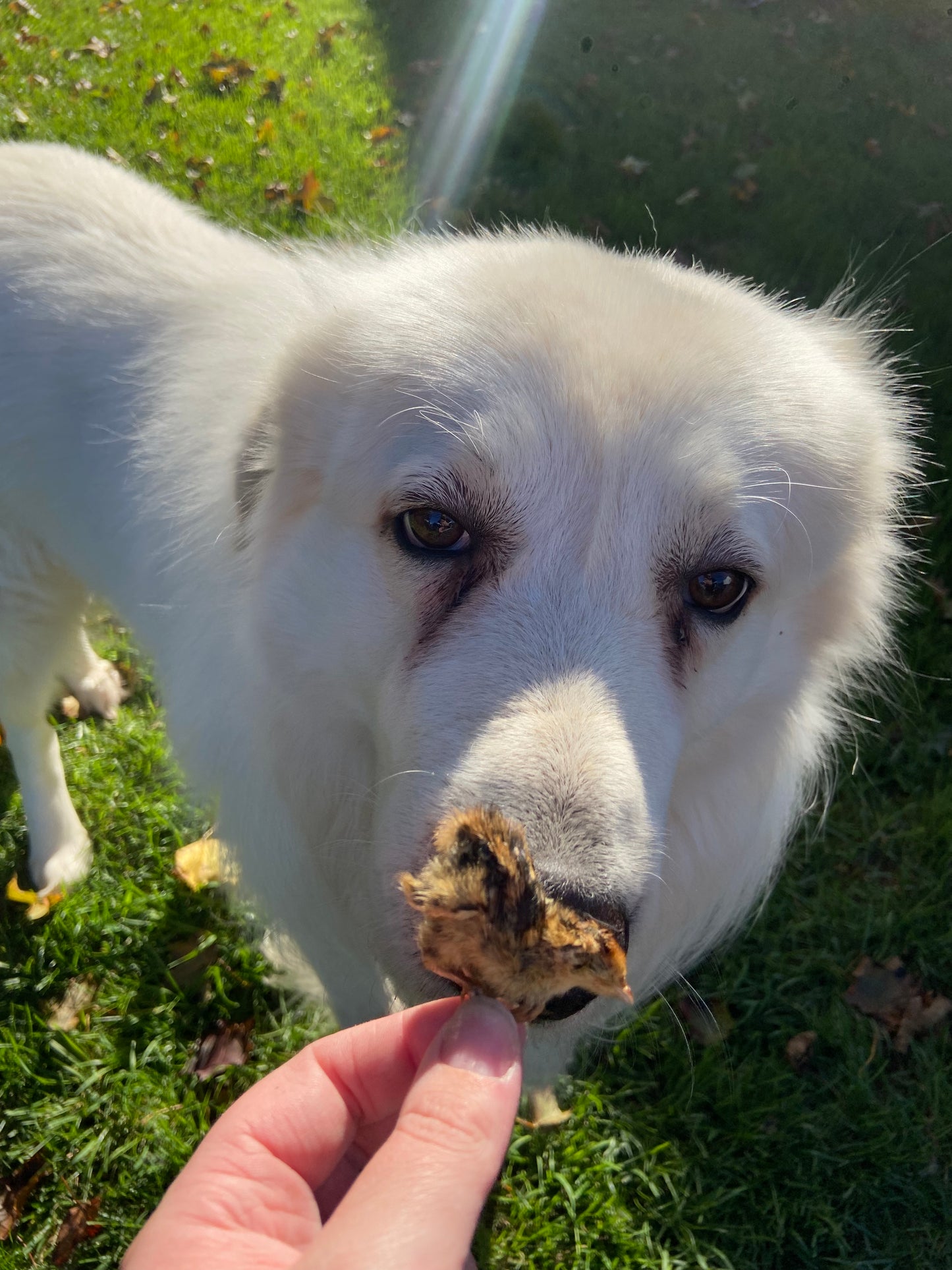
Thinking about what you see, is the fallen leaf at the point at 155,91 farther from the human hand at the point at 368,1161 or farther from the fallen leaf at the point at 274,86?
the human hand at the point at 368,1161

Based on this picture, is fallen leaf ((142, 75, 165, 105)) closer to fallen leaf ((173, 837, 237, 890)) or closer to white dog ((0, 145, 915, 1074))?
white dog ((0, 145, 915, 1074))

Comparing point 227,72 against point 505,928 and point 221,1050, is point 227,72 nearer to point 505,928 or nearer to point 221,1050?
point 221,1050

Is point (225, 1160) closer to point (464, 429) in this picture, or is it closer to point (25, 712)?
point (464, 429)

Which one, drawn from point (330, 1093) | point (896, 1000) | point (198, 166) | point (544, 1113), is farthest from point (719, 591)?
point (198, 166)

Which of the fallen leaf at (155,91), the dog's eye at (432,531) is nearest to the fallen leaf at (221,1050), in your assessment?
A: the dog's eye at (432,531)

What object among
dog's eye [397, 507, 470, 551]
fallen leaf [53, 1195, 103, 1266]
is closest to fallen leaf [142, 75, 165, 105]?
dog's eye [397, 507, 470, 551]

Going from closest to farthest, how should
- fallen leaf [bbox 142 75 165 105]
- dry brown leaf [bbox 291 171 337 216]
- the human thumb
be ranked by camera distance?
1. the human thumb
2. dry brown leaf [bbox 291 171 337 216]
3. fallen leaf [bbox 142 75 165 105]
